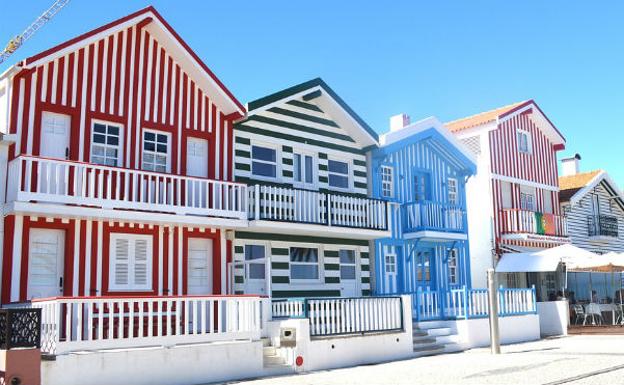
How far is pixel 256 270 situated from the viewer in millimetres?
19688

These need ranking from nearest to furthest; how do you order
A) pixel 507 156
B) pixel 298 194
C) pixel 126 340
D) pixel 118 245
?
pixel 126 340, pixel 118 245, pixel 298 194, pixel 507 156

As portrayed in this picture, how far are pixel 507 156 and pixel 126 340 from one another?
70.0 feet

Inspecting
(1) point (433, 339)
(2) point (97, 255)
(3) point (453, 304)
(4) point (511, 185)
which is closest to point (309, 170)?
(3) point (453, 304)

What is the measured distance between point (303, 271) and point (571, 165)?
23.8 metres

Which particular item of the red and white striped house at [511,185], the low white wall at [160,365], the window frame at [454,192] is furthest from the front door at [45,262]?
the red and white striped house at [511,185]

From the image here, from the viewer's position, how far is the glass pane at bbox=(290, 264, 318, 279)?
67.7 feet

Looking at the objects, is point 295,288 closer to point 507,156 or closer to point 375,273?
point 375,273

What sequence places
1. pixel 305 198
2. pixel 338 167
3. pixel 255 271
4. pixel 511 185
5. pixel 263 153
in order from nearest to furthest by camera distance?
1. pixel 255 271
2. pixel 305 198
3. pixel 263 153
4. pixel 338 167
5. pixel 511 185

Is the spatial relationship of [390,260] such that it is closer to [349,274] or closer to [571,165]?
[349,274]

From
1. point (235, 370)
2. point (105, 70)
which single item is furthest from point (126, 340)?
point (105, 70)

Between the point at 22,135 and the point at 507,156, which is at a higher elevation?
the point at 507,156

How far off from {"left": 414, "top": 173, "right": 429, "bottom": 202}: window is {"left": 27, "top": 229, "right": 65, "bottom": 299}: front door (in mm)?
13269

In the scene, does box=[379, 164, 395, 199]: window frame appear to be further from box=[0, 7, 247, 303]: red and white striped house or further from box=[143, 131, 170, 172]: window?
box=[143, 131, 170, 172]: window

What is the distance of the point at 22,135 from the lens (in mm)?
15906
